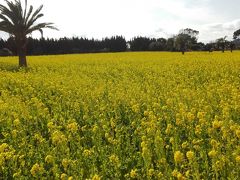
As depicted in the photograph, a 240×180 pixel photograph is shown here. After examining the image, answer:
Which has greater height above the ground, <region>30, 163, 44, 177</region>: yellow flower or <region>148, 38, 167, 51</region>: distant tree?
<region>30, 163, 44, 177</region>: yellow flower

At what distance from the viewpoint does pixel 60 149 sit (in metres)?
6.60

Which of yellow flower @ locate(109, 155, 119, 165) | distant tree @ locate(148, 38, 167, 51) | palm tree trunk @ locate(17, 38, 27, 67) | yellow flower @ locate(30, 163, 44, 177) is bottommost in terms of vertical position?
distant tree @ locate(148, 38, 167, 51)

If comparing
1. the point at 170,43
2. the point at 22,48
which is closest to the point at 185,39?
the point at 170,43

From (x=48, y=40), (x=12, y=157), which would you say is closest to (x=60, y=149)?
(x=12, y=157)

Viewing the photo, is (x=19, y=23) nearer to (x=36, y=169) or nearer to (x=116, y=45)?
(x=36, y=169)

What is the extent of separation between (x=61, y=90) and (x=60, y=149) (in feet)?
22.7

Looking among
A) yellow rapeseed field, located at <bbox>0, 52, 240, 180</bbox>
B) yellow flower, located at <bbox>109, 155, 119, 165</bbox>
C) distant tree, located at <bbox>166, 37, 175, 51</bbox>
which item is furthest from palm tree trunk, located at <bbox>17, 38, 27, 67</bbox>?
distant tree, located at <bbox>166, 37, 175, 51</bbox>

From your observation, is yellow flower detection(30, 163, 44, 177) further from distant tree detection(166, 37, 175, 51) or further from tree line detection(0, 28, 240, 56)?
distant tree detection(166, 37, 175, 51)

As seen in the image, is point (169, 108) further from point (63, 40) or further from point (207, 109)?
point (63, 40)

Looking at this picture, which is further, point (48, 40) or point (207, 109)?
point (48, 40)

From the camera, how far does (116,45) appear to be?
8644 cm

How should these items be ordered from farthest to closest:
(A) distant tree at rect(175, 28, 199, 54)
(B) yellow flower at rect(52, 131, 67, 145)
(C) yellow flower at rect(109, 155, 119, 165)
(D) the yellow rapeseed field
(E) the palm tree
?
(A) distant tree at rect(175, 28, 199, 54), (E) the palm tree, (B) yellow flower at rect(52, 131, 67, 145), (C) yellow flower at rect(109, 155, 119, 165), (D) the yellow rapeseed field

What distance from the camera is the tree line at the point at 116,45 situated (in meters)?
67.1

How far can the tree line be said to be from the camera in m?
67.1
